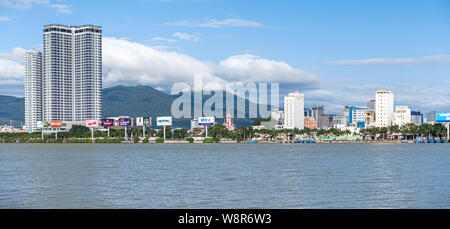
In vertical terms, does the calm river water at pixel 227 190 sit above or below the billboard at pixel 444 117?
below

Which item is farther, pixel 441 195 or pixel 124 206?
pixel 441 195

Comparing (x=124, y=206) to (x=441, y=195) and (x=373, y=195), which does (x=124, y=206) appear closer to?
(x=373, y=195)

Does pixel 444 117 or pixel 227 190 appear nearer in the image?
pixel 227 190

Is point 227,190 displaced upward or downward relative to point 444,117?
downward

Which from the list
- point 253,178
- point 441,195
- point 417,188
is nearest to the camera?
point 441,195

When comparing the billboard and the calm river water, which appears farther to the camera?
the billboard

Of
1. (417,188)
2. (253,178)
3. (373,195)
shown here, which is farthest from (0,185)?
(417,188)

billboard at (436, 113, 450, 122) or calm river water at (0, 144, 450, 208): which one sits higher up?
billboard at (436, 113, 450, 122)

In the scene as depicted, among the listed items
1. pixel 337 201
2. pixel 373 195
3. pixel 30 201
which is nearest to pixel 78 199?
pixel 30 201

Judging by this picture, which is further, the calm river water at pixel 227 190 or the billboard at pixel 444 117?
the billboard at pixel 444 117

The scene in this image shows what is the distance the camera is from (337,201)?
1158 inches
